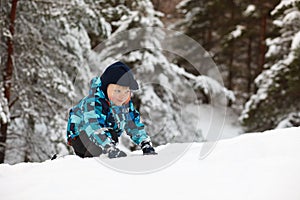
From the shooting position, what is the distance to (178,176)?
7.63ft

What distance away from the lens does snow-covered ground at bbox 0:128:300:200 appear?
2.06 metres

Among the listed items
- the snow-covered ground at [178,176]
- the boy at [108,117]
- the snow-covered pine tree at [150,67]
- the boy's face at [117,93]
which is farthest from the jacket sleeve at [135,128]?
the snow-covered pine tree at [150,67]

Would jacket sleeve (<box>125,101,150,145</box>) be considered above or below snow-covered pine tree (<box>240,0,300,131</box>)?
below

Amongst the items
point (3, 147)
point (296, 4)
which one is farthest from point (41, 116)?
point (296, 4)

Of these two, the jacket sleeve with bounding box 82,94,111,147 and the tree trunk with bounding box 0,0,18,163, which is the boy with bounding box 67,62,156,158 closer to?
the jacket sleeve with bounding box 82,94,111,147

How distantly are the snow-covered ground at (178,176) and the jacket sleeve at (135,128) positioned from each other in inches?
21.7

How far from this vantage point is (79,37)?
788 centimetres

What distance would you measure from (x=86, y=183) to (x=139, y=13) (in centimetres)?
730

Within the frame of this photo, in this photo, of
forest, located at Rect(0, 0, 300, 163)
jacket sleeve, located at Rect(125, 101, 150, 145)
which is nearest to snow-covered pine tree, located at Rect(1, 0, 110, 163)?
forest, located at Rect(0, 0, 300, 163)

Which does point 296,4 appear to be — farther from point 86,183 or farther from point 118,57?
point 86,183

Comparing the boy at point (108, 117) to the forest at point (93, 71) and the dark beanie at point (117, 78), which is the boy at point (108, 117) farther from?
the forest at point (93, 71)

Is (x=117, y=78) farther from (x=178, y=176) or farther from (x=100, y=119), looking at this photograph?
(x=178, y=176)

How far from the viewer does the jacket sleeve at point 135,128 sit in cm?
349

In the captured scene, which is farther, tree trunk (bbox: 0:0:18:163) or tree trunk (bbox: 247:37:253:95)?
tree trunk (bbox: 247:37:253:95)
